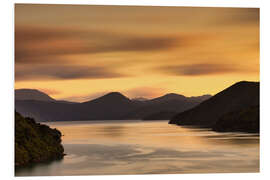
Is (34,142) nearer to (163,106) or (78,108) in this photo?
(78,108)

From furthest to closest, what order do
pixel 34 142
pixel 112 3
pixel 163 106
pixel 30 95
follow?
pixel 163 106 → pixel 34 142 → pixel 30 95 → pixel 112 3

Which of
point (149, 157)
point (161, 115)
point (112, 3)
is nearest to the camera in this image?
point (112, 3)

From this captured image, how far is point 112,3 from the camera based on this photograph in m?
10.7

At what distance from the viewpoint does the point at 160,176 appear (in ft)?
33.7

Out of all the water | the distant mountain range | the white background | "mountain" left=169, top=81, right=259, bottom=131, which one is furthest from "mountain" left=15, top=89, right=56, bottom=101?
"mountain" left=169, top=81, right=259, bottom=131

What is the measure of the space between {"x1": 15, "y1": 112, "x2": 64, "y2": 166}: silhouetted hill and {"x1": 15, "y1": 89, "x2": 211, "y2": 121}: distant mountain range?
0.25m

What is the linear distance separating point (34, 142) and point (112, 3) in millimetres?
3631

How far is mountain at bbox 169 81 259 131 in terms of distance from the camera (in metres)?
12.5

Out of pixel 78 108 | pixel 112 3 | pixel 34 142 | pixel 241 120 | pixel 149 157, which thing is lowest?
pixel 149 157

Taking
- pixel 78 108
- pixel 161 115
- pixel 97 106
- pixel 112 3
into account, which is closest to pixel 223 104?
pixel 161 115

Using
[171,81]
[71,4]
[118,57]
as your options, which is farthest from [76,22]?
[171,81]
